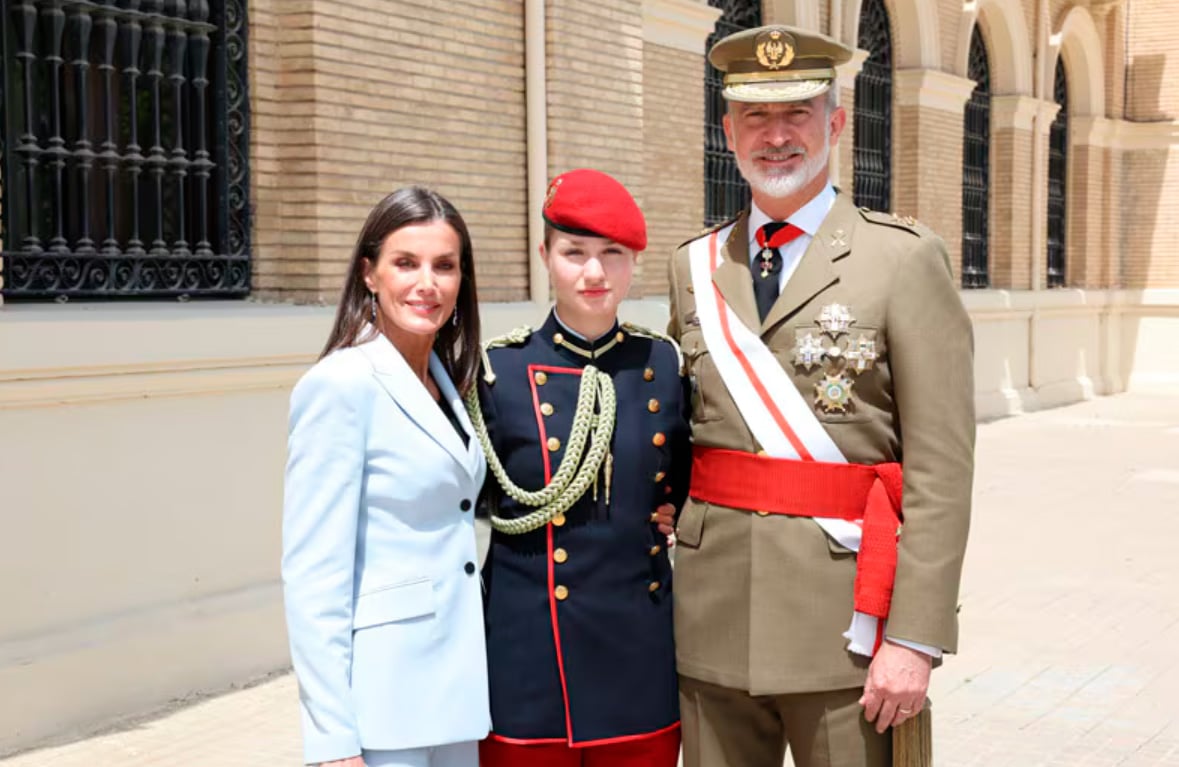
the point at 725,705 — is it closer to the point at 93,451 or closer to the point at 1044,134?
the point at 93,451

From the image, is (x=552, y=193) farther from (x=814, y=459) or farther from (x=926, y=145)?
(x=926, y=145)

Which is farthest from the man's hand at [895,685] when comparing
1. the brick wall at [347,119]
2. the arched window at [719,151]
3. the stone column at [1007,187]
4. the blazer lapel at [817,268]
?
the stone column at [1007,187]

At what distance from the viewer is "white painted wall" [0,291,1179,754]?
202 inches

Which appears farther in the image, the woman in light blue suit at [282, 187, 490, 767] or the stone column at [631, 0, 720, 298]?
the stone column at [631, 0, 720, 298]

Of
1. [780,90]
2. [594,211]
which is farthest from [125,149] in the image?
[780,90]

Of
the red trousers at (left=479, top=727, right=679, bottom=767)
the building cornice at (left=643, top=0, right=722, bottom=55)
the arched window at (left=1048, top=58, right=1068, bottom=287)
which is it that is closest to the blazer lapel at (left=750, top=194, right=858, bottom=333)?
the red trousers at (left=479, top=727, right=679, bottom=767)

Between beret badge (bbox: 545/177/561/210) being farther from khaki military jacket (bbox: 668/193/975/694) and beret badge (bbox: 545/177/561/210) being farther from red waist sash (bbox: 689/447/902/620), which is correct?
red waist sash (bbox: 689/447/902/620)

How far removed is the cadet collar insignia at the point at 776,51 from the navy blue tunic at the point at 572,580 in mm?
619

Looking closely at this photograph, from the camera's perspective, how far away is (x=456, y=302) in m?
2.75

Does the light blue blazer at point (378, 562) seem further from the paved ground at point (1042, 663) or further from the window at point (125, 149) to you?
the window at point (125, 149)

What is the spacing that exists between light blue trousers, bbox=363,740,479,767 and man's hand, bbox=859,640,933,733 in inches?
28.5

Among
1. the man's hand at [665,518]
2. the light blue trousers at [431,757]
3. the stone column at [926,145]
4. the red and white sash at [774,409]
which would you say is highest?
the stone column at [926,145]

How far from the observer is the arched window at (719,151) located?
11.5 metres

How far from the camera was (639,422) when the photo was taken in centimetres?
286
